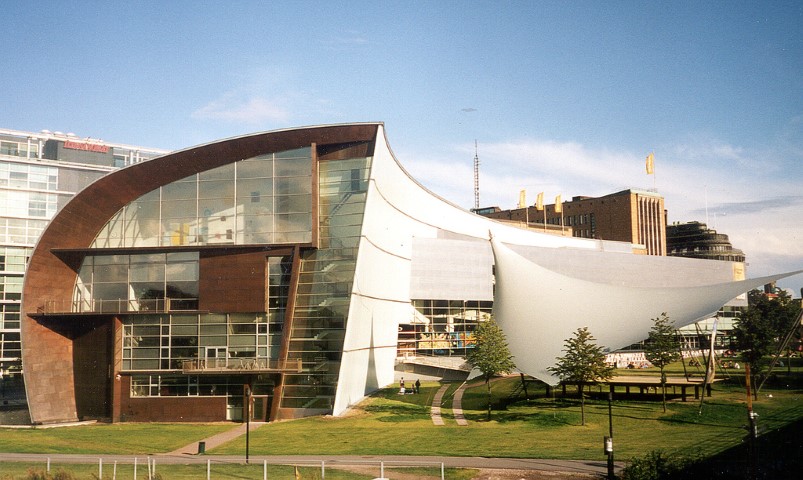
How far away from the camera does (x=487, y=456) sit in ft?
101

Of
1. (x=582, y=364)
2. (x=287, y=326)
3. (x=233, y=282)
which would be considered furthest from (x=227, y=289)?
(x=582, y=364)

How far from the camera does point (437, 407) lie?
4531 cm

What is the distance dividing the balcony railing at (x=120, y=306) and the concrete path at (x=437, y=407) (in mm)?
16214

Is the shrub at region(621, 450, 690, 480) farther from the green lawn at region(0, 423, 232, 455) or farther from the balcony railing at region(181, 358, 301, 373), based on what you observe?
the balcony railing at region(181, 358, 301, 373)

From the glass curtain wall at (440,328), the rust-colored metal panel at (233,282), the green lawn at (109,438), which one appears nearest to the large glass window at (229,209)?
the rust-colored metal panel at (233,282)

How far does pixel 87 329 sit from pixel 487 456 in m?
29.1

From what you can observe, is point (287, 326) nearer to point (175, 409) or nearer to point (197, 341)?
point (197, 341)

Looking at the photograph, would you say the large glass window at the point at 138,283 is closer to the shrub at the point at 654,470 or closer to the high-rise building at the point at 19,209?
the high-rise building at the point at 19,209

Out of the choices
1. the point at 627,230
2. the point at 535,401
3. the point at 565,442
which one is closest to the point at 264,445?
the point at 565,442

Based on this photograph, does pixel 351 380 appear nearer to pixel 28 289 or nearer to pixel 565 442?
pixel 565 442

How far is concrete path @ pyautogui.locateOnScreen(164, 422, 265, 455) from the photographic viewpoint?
33.9m

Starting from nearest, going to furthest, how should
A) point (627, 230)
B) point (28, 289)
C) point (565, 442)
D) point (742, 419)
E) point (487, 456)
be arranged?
point (487, 456)
point (565, 442)
point (742, 419)
point (28, 289)
point (627, 230)

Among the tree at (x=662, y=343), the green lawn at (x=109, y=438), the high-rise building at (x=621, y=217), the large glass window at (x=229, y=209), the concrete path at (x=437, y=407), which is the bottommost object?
the green lawn at (x=109, y=438)

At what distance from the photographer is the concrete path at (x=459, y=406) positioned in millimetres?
40188
